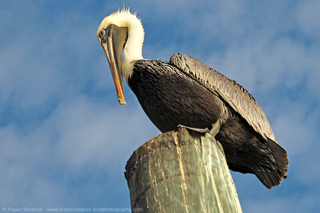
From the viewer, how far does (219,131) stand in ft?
19.1

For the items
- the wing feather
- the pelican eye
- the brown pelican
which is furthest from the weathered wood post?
the pelican eye

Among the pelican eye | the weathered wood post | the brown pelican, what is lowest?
the weathered wood post

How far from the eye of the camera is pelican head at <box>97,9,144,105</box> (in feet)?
21.1

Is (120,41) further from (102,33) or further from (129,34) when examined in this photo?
(102,33)

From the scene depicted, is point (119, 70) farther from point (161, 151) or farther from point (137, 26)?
point (161, 151)

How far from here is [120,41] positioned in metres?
7.03

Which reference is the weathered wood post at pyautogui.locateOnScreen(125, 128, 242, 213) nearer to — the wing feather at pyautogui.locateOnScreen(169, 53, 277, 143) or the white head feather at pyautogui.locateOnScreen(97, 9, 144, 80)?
the wing feather at pyautogui.locateOnScreen(169, 53, 277, 143)

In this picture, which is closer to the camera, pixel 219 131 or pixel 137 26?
pixel 219 131

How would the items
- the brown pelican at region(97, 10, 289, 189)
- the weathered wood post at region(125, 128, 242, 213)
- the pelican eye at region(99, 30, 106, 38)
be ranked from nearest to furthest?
1. the weathered wood post at region(125, 128, 242, 213)
2. the brown pelican at region(97, 10, 289, 189)
3. the pelican eye at region(99, 30, 106, 38)

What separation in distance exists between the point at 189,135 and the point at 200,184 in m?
0.61

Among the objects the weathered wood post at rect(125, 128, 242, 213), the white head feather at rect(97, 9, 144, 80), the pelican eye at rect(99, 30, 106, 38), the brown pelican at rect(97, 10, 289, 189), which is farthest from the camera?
the pelican eye at rect(99, 30, 106, 38)

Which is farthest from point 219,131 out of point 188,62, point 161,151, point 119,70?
point 161,151

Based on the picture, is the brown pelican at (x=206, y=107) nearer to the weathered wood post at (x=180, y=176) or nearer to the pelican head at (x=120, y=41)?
the pelican head at (x=120, y=41)

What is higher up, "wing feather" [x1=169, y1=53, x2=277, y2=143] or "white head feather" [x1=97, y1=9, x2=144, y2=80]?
"white head feather" [x1=97, y1=9, x2=144, y2=80]
